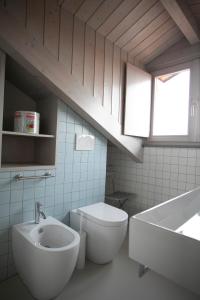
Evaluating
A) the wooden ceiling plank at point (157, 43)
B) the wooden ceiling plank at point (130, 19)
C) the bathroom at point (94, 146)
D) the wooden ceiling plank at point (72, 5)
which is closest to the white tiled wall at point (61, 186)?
the bathroom at point (94, 146)

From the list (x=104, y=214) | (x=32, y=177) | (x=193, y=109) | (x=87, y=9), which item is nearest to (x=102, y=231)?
(x=104, y=214)

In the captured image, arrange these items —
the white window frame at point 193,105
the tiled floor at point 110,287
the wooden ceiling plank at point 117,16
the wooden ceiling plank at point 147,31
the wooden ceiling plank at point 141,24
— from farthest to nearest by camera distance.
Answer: the white window frame at point 193,105 → the wooden ceiling plank at point 147,31 → the wooden ceiling plank at point 141,24 → the wooden ceiling plank at point 117,16 → the tiled floor at point 110,287

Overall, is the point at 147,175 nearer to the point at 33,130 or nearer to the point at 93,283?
the point at 93,283

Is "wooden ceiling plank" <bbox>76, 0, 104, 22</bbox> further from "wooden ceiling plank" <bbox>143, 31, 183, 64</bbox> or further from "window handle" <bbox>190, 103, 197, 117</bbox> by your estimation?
"window handle" <bbox>190, 103, 197, 117</bbox>

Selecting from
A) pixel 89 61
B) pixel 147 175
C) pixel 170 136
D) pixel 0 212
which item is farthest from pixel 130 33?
pixel 0 212

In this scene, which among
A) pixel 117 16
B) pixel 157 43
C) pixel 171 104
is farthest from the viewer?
pixel 171 104

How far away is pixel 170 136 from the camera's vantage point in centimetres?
219

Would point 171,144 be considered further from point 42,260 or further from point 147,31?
point 42,260

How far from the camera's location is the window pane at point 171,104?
213 cm

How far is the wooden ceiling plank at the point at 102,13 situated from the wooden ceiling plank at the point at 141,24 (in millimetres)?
294

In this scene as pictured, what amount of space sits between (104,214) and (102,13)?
174 cm

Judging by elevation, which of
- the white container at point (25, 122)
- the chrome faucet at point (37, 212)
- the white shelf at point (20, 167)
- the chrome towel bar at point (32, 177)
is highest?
the white container at point (25, 122)

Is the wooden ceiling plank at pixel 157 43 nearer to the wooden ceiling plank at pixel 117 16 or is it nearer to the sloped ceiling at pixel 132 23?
the sloped ceiling at pixel 132 23

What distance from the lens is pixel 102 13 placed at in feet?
5.15
